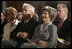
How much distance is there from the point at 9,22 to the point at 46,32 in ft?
2.68

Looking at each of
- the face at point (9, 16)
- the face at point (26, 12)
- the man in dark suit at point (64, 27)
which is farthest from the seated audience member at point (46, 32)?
the face at point (9, 16)

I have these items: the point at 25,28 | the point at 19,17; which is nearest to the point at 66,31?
the point at 25,28

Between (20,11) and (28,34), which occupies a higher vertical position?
(20,11)

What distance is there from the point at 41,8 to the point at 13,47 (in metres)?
0.99

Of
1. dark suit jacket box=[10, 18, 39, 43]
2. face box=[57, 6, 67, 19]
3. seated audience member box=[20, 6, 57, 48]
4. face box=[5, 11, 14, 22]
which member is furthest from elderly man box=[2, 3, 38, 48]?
face box=[57, 6, 67, 19]

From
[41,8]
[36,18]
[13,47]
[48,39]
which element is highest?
[41,8]

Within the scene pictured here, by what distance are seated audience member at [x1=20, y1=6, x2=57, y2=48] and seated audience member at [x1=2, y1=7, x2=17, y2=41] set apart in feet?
1.45

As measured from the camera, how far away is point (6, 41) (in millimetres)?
3461

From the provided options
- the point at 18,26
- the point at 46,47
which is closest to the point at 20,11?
the point at 18,26

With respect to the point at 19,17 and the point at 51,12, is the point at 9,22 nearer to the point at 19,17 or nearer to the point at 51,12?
the point at 19,17

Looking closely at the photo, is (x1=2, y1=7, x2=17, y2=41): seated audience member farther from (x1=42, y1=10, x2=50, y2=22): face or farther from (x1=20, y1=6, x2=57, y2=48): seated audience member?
(x1=42, y1=10, x2=50, y2=22): face

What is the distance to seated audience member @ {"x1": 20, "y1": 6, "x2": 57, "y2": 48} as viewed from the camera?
3.34 m

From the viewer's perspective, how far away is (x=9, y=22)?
3.52 m

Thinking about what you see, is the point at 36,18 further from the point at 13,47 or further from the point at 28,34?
the point at 13,47
